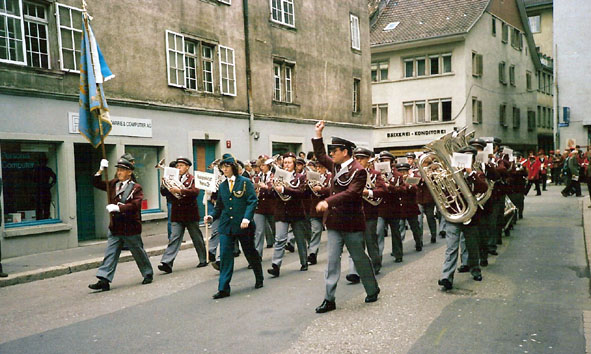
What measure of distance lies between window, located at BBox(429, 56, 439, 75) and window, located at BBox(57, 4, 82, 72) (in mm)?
27836

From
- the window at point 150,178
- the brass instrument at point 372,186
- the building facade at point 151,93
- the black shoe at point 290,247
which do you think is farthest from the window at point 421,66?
the brass instrument at point 372,186

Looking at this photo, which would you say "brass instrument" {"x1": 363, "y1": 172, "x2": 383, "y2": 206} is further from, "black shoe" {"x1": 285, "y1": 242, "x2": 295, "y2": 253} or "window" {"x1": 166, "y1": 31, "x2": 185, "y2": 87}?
"window" {"x1": 166, "y1": 31, "x2": 185, "y2": 87}

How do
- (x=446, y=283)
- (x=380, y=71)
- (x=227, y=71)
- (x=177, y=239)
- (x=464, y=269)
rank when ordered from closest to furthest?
(x=446, y=283), (x=464, y=269), (x=177, y=239), (x=227, y=71), (x=380, y=71)

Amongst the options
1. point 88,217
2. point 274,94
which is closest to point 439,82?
point 274,94

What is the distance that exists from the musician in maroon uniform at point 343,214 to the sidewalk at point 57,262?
5.93 m

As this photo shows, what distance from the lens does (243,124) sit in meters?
20.2

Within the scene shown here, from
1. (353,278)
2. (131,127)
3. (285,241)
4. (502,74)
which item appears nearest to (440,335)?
(353,278)

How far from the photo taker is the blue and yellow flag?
414 inches

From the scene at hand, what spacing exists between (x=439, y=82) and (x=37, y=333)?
34284 mm

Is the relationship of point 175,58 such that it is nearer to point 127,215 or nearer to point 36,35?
point 36,35

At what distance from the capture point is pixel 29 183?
525 inches

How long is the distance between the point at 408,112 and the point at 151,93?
2505 centimetres

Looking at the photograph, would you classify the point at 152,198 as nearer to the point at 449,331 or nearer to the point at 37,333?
the point at 37,333

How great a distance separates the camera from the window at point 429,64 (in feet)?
123
